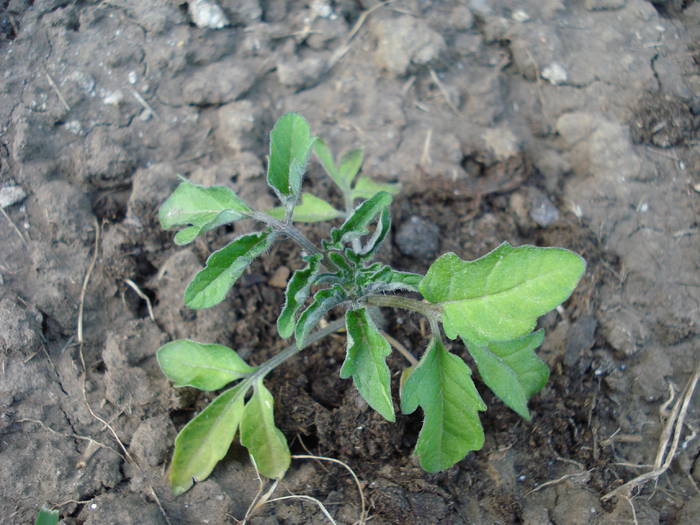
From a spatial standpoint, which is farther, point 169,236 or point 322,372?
point 169,236

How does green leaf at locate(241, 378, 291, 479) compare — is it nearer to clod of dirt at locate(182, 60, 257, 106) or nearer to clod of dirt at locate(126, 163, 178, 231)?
clod of dirt at locate(126, 163, 178, 231)

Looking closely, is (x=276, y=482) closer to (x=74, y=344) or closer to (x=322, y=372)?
(x=322, y=372)

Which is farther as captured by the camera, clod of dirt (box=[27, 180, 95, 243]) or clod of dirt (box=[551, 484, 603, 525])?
clod of dirt (box=[27, 180, 95, 243])

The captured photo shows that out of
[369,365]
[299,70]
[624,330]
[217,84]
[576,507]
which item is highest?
[217,84]

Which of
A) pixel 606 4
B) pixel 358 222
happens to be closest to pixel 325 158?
pixel 358 222

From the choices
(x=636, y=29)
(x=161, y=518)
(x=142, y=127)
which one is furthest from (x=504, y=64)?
(x=161, y=518)

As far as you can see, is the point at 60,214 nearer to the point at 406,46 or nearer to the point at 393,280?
the point at 393,280

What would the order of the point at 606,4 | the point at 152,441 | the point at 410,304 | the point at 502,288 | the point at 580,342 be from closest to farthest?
the point at 502,288 < the point at 410,304 < the point at 152,441 < the point at 580,342 < the point at 606,4

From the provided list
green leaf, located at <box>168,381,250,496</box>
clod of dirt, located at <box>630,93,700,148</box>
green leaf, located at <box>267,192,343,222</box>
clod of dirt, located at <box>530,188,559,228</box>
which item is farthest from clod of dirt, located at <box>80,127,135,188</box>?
clod of dirt, located at <box>630,93,700,148</box>
